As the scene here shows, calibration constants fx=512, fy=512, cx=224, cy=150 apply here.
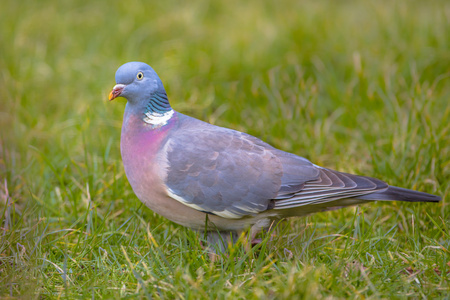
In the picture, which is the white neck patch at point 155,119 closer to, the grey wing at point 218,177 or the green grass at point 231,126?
the grey wing at point 218,177

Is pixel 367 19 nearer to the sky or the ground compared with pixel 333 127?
nearer to the sky

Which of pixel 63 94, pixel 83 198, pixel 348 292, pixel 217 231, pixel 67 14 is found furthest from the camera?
pixel 67 14

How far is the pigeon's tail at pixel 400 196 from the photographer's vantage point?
10.4ft

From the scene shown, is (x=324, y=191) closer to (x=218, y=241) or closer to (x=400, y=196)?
(x=400, y=196)

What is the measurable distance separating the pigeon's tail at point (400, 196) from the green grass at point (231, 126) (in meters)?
0.15

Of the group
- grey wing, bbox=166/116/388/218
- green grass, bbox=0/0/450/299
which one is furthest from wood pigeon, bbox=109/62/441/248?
green grass, bbox=0/0/450/299

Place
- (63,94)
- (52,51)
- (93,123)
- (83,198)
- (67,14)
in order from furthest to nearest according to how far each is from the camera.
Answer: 1. (67,14)
2. (52,51)
3. (63,94)
4. (93,123)
5. (83,198)

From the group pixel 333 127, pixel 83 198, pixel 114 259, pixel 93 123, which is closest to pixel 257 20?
pixel 333 127

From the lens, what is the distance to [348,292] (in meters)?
2.64

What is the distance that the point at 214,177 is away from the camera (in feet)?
10.4

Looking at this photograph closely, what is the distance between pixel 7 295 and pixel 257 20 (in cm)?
472

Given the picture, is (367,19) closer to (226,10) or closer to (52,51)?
(226,10)

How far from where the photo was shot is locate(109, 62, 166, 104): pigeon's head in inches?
128

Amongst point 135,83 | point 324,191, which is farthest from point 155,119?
point 324,191
